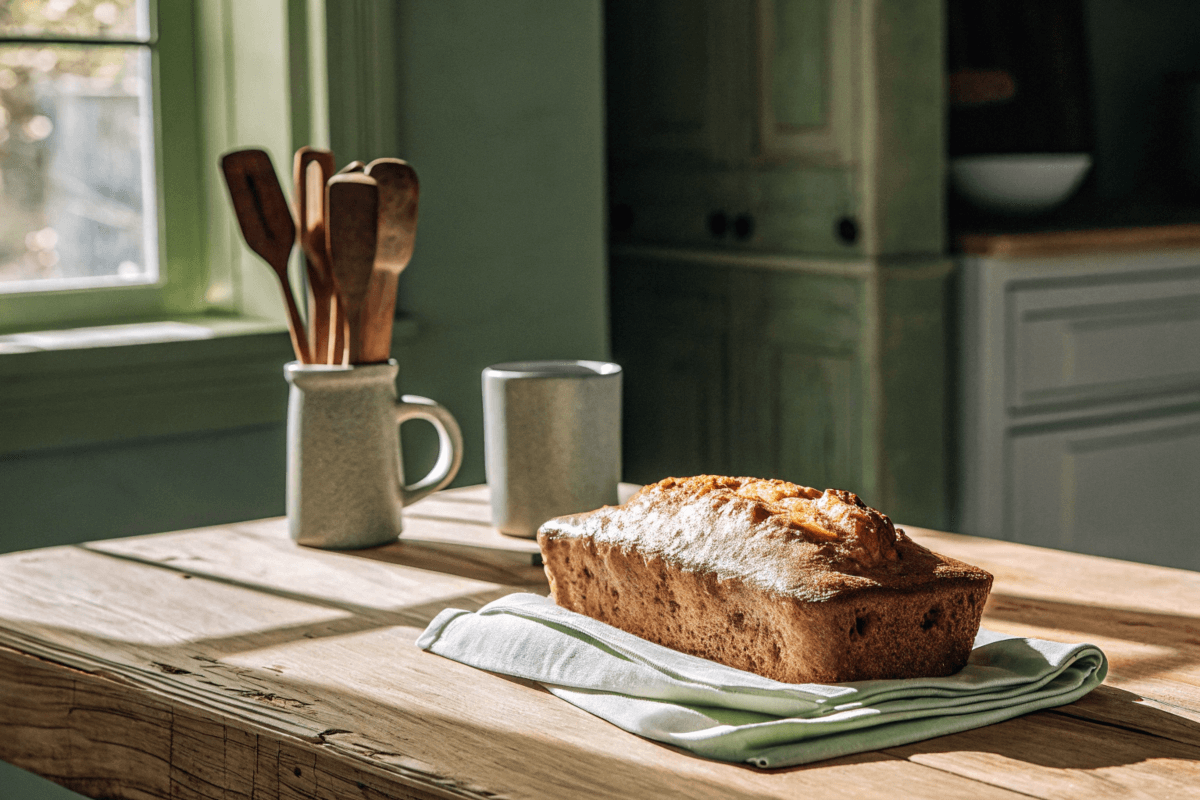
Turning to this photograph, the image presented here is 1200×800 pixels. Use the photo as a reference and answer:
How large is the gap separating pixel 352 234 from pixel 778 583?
0.47 m

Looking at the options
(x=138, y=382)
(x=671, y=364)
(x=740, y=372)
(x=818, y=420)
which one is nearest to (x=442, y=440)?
(x=138, y=382)

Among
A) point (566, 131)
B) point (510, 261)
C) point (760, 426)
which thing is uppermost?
point (566, 131)

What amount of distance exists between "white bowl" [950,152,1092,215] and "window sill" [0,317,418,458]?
141 cm

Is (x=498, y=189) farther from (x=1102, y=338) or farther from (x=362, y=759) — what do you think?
(x=362, y=759)

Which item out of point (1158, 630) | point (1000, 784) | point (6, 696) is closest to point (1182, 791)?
point (1000, 784)

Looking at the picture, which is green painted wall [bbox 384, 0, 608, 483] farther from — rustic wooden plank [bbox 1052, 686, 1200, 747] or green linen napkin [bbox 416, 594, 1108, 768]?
rustic wooden plank [bbox 1052, 686, 1200, 747]

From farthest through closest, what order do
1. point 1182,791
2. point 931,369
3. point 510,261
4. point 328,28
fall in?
1. point 931,369
2. point 510,261
3. point 328,28
4. point 1182,791

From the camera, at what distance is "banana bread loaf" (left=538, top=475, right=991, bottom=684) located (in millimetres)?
696

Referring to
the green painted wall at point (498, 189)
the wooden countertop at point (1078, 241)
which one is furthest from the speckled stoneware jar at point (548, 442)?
the wooden countertop at point (1078, 241)

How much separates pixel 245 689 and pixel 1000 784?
40 centimetres

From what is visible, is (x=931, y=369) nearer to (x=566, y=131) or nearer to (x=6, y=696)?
(x=566, y=131)

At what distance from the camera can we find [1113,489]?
2611mm

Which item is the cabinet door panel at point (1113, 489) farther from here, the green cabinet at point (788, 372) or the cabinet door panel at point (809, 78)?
the cabinet door panel at point (809, 78)

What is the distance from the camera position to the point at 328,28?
200cm
